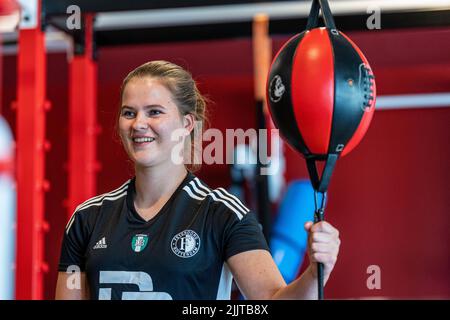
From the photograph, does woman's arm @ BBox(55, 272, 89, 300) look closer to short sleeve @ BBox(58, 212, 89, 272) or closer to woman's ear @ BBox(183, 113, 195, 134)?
short sleeve @ BBox(58, 212, 89, 272)

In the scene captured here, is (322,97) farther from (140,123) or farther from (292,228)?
(292,228)

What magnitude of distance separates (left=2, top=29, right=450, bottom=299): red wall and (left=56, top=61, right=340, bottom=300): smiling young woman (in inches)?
74.3

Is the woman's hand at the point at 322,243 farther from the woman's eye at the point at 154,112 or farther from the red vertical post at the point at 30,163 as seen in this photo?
the red vertical post at the point at 30,163

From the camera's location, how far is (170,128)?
1.53 meters

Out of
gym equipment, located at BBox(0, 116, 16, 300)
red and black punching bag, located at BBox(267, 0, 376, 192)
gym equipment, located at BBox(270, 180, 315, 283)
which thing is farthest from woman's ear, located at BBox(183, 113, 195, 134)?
gym equipment, located at BBox(270, 180, 315, 283)

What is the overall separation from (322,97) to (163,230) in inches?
18.0

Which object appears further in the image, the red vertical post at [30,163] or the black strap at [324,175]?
the red vertical post at [30,163]

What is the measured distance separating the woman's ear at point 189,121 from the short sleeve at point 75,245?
334mm

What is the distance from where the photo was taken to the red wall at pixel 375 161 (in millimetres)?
3531

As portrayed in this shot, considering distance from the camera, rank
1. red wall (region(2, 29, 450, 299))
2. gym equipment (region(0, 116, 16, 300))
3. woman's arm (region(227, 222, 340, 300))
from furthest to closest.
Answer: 1. red wall (region(2, 29, 450, 299))
2. gym equipment (region(0, 116, 16, 300))
3. woman's arm (region(227, 222, 340, 300))

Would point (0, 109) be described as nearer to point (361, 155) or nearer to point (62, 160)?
point (62, 160)

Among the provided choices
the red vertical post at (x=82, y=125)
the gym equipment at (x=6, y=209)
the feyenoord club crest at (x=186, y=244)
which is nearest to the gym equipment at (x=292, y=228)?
the red vertical post at (x=82, y=125)

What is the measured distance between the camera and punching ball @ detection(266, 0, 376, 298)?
4.49 ft
